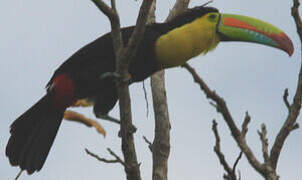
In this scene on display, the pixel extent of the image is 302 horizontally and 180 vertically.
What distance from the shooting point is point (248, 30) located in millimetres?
5402

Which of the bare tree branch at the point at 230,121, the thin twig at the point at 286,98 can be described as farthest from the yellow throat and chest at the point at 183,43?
the bare tree branch at the point at 230,121

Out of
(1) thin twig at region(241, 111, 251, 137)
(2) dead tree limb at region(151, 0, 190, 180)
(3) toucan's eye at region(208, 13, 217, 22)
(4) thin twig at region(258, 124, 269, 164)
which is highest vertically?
(3) toucan's eye at region(208, 13, 217, 22)

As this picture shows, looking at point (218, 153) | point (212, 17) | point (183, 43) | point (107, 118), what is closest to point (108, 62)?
point (107, 118)

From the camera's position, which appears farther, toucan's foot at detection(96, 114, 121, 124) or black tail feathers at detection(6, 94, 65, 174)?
black tail feathers at detection(6, 94, 65, 174)

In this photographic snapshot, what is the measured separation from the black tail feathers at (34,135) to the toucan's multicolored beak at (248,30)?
6.72 ft

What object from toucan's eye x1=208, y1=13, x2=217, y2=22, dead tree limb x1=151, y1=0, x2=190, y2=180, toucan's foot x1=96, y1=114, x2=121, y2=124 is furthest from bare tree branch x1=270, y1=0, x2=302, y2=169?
toucan's foot x1=96, y1=114, x2=121, y2=124

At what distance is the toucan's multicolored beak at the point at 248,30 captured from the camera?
5.22m

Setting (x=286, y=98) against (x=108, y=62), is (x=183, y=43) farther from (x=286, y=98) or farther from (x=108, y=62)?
(x=286, y=98)

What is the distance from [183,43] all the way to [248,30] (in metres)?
0.78

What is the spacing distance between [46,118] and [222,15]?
2.28 m

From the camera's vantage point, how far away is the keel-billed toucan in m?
5.16

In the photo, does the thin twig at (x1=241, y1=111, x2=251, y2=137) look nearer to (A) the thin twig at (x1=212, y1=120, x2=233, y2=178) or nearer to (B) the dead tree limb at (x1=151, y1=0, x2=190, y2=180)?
(A) the thin twig at (x1=212, y1=120, x2=233, y2=178)

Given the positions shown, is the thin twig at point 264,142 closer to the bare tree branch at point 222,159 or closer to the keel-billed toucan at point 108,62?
the bare tree branch at point 222,159

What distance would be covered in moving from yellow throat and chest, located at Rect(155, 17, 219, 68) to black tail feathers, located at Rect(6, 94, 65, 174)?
52.4 inches
